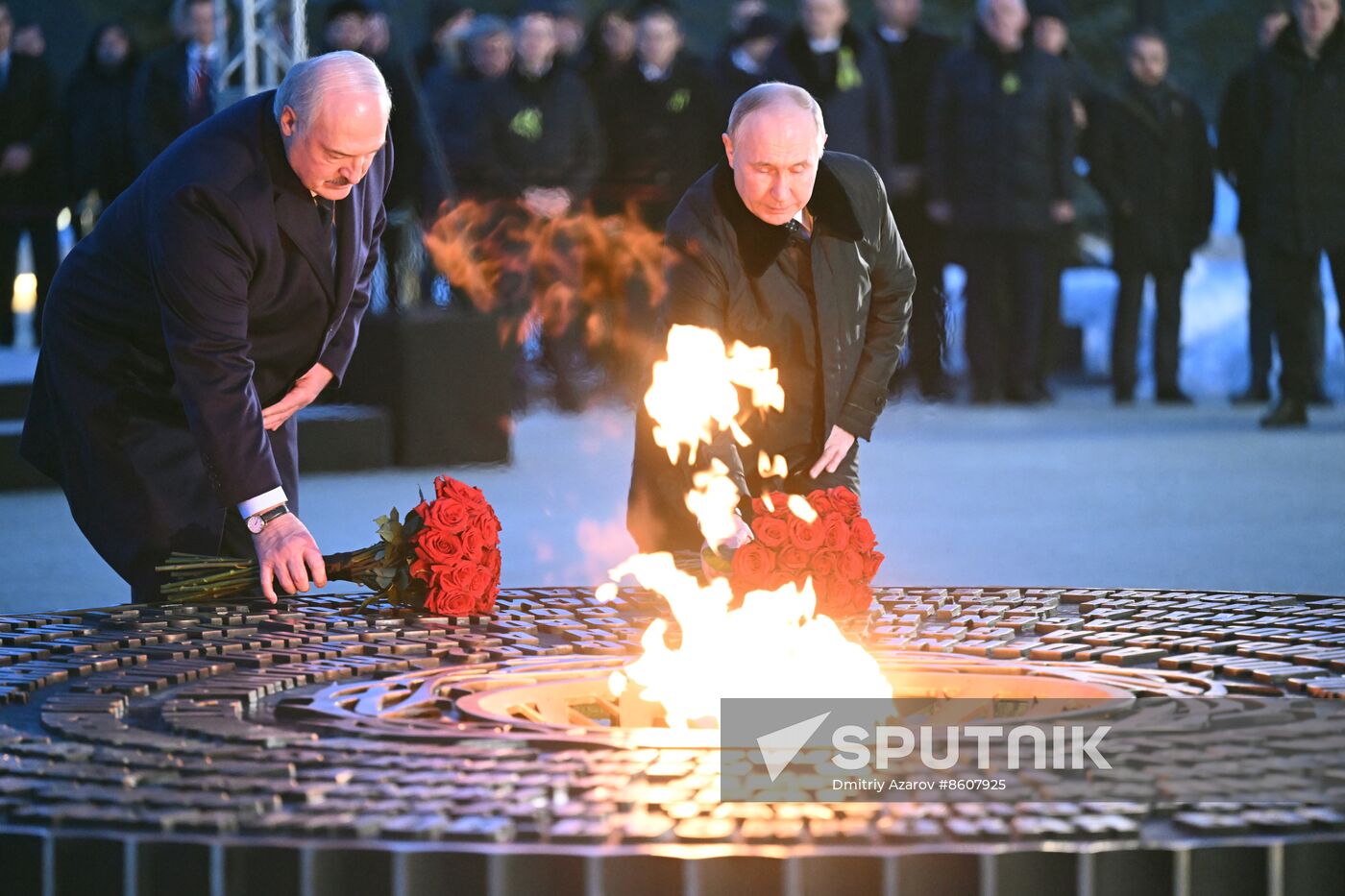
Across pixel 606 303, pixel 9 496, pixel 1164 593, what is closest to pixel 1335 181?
pixel 606 303

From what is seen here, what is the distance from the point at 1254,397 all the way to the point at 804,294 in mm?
9907

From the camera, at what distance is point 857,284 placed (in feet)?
16.1

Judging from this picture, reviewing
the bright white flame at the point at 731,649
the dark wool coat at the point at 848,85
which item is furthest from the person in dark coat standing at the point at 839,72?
the bright white flame at the point at 731,649

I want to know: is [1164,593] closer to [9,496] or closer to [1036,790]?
[1036,790]

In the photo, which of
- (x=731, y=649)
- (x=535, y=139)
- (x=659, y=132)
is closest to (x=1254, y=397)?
(x=659, y=132)

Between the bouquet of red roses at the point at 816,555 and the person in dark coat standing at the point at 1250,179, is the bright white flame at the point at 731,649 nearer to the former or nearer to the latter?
the bouquet of red roses at the point at 816,555

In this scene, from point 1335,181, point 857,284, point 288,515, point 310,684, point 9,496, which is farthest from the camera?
point 1335,181

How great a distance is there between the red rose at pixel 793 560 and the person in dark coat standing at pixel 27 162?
430 inches

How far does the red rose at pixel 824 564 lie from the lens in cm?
361

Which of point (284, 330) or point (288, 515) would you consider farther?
point (284, 330)

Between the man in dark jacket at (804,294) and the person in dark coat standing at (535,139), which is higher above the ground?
the person in dark coat standing at (535,139)

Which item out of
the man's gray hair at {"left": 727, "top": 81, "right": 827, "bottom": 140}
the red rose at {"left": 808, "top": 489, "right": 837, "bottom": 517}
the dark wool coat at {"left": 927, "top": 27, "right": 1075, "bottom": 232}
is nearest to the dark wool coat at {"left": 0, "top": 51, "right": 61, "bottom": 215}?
the dark wool coat at {"left": 927, "top": 27, "right": 1075, "bottom": 232}

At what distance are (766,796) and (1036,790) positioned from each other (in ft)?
1.02

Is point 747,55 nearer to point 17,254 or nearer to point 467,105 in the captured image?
point 467,105
